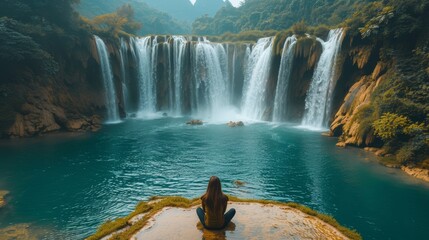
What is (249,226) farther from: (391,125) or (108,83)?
(108,83)

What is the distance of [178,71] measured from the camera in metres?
44.8

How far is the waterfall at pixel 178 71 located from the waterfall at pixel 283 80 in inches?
586

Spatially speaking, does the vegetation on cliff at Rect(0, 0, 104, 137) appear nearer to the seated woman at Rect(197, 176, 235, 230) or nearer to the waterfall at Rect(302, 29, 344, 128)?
the seated woman at Rect(197, 176, 235, 230)

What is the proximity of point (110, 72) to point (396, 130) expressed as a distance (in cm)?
3186

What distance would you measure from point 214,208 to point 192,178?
8.93 meters

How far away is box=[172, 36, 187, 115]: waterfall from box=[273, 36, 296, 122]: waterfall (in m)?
14.9

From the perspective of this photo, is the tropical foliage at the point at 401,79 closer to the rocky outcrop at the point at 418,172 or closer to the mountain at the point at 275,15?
the rocky outcrop at the point at 418,172

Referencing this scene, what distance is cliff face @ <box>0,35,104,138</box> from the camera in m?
28.1

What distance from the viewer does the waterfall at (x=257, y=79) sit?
40.1 metres

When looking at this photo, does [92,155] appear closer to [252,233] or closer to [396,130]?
[252,233]

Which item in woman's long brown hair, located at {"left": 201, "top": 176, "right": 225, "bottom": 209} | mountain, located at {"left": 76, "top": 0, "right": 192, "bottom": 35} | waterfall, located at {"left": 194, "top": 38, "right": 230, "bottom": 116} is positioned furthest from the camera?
mountain, located at {"left": 76, "top": 0, "right": 192, "bottom": 35}

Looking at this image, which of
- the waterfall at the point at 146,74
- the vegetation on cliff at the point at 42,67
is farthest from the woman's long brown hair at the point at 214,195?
the waterfall at the point at 146,74

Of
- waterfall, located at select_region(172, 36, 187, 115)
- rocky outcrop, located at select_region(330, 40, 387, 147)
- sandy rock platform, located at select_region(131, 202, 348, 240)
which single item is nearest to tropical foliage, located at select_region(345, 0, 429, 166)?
rocky outcrop, located at select_region(330, 40, 387, 147)

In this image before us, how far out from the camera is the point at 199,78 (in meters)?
44.9
